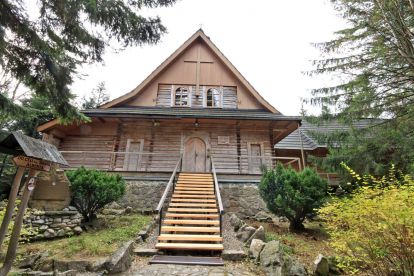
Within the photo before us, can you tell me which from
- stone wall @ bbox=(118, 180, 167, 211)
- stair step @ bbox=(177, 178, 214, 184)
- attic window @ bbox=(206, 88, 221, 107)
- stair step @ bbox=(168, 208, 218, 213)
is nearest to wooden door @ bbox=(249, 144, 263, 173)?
attic window @ bbox=(206, 88, 221, 107)

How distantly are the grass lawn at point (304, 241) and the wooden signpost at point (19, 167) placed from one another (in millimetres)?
5122

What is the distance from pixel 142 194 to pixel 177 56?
347 inches

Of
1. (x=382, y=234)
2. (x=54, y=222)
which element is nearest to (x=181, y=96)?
(x=54, y=222)

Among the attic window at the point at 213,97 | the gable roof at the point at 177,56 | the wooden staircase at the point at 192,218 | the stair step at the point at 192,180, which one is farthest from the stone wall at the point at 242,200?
the attic window at the point at 213,97

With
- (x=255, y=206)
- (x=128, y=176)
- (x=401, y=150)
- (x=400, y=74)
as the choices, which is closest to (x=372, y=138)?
(x=401, y=150)

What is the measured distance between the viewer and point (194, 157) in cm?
1259

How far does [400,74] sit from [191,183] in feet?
25.8

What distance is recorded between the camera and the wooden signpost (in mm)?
4027

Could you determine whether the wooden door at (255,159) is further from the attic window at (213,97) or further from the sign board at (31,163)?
the sign board at (31,163)

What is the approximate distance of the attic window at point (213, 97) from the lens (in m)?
14.2

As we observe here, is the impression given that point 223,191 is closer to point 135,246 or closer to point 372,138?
point 135,246

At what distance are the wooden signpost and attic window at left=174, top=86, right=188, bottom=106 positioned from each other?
9.69 m

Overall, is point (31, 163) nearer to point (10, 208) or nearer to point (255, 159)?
point (10, 208)

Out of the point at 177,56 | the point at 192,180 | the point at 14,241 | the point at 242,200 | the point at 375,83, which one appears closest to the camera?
the point at 14,241
